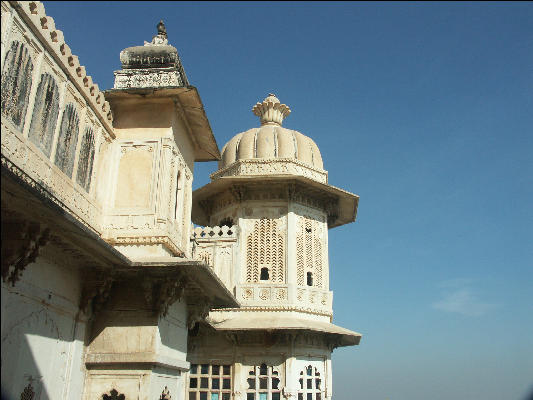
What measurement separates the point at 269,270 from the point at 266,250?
1.80 ft

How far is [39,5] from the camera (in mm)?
6598

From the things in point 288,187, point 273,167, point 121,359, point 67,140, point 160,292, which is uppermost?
point 273,167

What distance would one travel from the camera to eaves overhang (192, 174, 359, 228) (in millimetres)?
14383

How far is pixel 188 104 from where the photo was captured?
9.37 m

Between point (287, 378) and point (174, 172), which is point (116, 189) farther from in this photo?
point (287, 378)

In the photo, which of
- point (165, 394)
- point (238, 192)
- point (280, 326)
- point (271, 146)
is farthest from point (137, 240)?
point (271, 146)

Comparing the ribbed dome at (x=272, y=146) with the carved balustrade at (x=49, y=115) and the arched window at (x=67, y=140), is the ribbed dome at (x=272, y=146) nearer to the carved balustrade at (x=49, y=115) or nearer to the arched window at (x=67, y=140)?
Answer: the carved balustrade at (x=49, y=115)

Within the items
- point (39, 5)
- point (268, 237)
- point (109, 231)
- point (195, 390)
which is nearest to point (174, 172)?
point (109, 231)

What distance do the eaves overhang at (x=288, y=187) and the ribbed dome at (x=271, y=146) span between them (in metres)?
1.09

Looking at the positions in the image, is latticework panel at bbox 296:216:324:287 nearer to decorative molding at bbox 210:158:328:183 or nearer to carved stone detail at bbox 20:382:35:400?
decorative molding at bbox 210:158:328:183

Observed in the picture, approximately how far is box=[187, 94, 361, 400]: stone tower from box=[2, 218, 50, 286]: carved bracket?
7487 mm

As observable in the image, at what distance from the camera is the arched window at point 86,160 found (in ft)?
26.1

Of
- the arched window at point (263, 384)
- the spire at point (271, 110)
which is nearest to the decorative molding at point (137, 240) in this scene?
the arched window at point (263, 384)

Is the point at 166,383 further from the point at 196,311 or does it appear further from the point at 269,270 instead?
the point at 269,270
